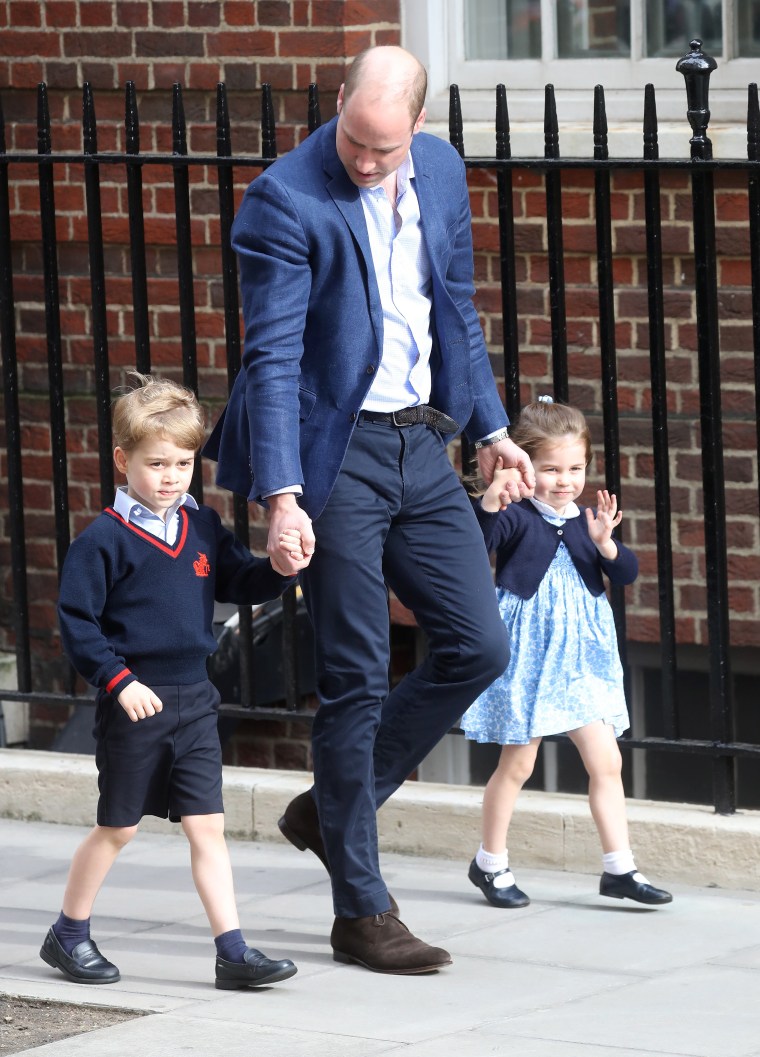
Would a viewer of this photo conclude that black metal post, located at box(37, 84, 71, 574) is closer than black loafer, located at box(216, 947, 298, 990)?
No

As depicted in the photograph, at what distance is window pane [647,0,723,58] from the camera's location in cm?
646

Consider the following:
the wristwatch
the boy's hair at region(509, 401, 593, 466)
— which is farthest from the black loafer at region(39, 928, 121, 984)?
the boy's hair at region(509, 401, 593, 466)

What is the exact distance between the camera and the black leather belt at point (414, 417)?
4.28 metres

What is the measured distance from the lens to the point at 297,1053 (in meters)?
3.68

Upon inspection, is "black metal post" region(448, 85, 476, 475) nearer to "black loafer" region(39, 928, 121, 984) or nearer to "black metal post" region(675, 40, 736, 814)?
"black metal post" region(675, 40, 736, 814)

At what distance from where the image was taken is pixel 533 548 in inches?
189

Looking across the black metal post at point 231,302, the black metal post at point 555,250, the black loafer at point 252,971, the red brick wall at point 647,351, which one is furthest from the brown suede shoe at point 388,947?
the red brick wall at point 647,351

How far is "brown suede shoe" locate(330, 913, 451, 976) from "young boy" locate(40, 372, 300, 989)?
191 mm

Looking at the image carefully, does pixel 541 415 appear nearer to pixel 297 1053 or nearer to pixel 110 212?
pixel 297 1053

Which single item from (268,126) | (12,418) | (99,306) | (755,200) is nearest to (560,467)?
(755,200)

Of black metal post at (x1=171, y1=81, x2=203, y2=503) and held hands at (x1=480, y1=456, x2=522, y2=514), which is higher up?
black metal post at (x1=171, y1=81, x2=203, y2=503)

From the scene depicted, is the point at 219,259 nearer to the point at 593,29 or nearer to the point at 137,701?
the point at 593,29

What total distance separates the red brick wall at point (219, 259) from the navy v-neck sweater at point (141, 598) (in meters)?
2.42

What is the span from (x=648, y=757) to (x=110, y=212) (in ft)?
8.97
